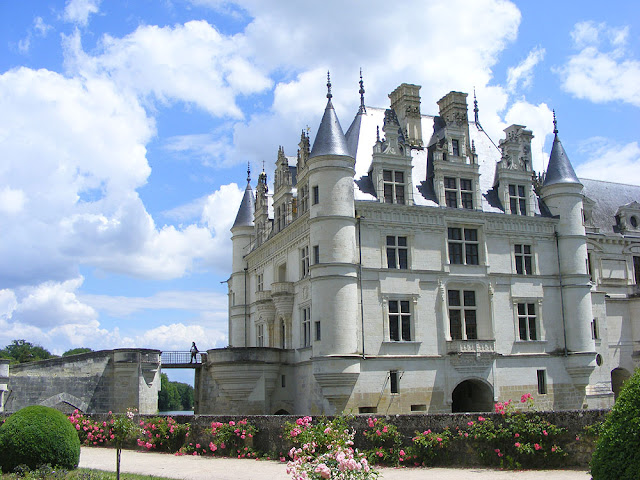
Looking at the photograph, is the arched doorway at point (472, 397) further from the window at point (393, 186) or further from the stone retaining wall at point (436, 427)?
the stone retaining wall at point (436, 427)

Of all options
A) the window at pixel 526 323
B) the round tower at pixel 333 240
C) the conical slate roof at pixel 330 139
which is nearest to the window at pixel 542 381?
the window at pixel 526 323

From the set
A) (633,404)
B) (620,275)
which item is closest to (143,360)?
(633,404)

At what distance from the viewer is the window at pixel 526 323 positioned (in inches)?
1278

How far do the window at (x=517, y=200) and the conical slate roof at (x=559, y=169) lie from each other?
1768 millimetres

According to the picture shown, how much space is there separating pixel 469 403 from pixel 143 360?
16.0m

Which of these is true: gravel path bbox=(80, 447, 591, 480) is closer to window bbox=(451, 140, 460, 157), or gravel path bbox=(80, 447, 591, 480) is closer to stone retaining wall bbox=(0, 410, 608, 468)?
stone retaining wall bbox=(0, 410, 608, 468)

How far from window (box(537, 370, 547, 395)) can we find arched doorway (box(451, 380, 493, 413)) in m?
3.00

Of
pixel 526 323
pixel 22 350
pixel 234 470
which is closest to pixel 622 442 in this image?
pixel 234 470

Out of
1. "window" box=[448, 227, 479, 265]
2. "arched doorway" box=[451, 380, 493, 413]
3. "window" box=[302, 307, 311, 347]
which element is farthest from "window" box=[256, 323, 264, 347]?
"window" box=[448, 227, 479, 265]

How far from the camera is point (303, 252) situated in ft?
106

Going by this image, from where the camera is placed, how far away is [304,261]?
32.2 meters

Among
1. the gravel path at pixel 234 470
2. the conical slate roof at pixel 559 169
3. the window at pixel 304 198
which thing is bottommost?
the gravel path at pixel 234 470

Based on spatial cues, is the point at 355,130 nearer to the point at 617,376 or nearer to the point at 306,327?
the point at 306,327

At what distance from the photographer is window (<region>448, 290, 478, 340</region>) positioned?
31.1 metres
